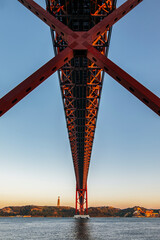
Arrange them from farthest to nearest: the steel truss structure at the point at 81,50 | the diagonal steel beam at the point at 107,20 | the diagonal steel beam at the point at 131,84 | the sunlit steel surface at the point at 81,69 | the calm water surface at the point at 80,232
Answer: the calm water surface at the point at 80,232
the sunlit steel surface at the point at 81,69
the diagonal steel beam at the point at 107,20
the steel truss structure at the point at 81,50
the diagonal steel beam at the point at 131,84

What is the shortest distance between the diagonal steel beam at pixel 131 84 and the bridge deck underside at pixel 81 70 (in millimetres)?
943

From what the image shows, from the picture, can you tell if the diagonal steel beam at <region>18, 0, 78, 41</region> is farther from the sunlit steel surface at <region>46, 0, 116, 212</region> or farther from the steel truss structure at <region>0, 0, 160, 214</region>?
the sunlit steel surface at <region>46, 0, 116, 212</region>

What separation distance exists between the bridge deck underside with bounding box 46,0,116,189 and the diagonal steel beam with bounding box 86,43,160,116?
94 cm

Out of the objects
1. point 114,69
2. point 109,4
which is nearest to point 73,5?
point 109,4

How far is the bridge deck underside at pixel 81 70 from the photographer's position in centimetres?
1166

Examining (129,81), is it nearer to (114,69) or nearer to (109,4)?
(114,69)

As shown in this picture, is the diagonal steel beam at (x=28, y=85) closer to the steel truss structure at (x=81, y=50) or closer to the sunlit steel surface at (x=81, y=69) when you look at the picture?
the steel truss structure at (x=81, y=50)

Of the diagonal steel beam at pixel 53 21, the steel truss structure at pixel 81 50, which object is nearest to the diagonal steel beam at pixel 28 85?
the steel truss structure at pixel 81 50

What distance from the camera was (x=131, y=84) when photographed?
6.91 metres

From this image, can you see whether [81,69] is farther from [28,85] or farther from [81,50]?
[28,85]

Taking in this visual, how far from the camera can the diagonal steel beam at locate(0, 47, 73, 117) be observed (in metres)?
6.48

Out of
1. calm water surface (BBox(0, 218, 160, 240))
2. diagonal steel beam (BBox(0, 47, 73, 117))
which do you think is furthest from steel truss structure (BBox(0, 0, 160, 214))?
calm water surface (BBox(0, 218, 160, 240))

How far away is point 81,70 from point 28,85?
33.0 feet

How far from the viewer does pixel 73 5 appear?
12023mm
